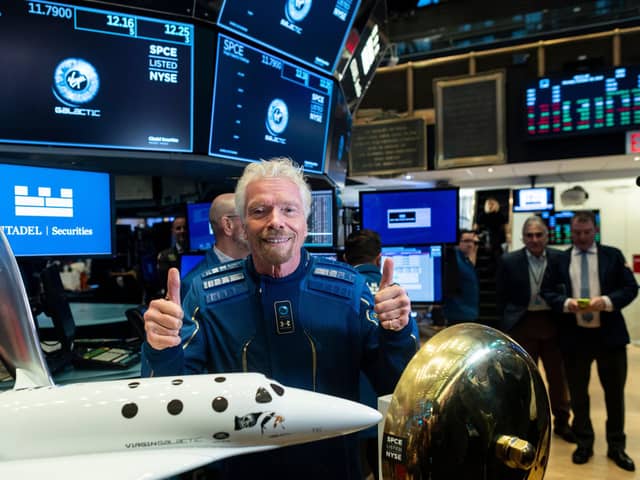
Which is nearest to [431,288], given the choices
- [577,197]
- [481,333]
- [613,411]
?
[613,411]

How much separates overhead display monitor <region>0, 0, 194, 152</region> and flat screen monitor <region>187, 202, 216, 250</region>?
1.20 meters

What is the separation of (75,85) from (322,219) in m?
1.75

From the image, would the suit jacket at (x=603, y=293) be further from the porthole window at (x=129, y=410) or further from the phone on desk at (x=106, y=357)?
the porthole window at (x=129, y=410)

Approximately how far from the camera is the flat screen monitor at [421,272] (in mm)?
3430

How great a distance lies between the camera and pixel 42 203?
2.49m

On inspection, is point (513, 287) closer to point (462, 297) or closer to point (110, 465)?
point (462, 297)

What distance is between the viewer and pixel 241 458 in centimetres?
138

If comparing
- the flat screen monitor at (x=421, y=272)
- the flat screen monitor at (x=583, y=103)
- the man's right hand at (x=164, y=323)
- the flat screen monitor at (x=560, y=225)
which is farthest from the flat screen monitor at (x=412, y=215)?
the flat screen monitor at (x=560, y=225)

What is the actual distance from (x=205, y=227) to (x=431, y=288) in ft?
5.61

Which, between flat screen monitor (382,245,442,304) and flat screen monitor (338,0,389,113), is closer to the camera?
flat screen monitor (382,245,442,304)

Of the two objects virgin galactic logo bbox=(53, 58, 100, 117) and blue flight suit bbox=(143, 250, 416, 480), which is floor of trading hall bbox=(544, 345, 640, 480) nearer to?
blue flight suit bbox=(143, 250, 416, 480)

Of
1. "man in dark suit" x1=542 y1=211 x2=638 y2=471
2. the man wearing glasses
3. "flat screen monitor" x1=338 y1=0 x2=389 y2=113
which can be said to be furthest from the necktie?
"flat screen monitor" x1=338 y1=0 x2=389 y2=113

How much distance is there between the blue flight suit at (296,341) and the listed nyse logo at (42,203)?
1423 mm

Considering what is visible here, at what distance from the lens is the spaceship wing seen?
2.66ft
